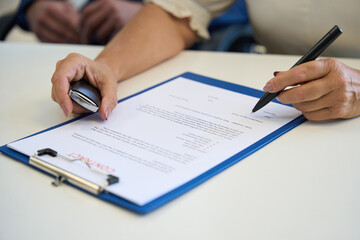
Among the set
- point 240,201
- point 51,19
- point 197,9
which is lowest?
point 240,201

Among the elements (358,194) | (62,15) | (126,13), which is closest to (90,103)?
(358,194)

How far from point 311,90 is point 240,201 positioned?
0.23 metres

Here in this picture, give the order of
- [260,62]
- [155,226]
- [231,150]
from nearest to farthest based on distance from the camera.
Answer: [155,226] → [231,150] → [260,62]

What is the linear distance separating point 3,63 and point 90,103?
410mm

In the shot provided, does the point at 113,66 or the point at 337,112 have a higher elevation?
the point at 113,66

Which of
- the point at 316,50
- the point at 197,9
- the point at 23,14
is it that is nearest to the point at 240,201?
the point at 316,50

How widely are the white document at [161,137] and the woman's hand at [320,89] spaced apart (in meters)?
0.04

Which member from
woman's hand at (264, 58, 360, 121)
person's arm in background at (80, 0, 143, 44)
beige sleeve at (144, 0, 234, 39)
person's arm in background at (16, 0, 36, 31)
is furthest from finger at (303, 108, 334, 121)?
person's arm in background at (16, 0, 36, 31)

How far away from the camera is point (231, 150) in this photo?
53 centimetres

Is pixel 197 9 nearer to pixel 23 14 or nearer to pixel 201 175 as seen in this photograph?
pixel 201 175

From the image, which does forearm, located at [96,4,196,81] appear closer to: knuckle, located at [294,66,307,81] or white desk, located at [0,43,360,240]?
white desk, located at [0,43,360,240]

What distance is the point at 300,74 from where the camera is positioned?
59 centimetres

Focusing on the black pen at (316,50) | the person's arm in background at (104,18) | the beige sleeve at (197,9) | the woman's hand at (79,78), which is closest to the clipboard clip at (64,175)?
the woman's hand at (79,78)

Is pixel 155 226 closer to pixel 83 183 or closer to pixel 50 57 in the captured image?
pixel 83 183
